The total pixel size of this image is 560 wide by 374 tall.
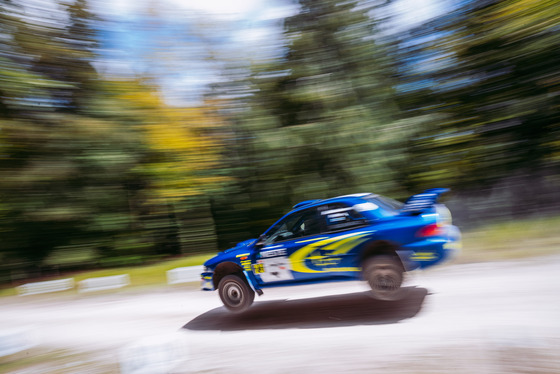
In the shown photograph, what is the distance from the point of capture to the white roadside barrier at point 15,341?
663 centimetres

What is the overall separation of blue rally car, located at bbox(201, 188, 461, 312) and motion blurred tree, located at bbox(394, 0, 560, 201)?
926cm

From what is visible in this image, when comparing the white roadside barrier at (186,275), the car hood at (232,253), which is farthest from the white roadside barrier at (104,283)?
the car hood at (232,253)

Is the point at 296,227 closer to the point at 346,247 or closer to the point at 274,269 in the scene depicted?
the point at 274,269

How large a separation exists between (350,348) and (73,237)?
16982 mm

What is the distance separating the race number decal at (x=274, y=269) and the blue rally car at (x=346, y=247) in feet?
0.05

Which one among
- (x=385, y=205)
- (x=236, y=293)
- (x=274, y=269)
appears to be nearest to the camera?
(x=385, y=205)

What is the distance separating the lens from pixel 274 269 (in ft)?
21.3

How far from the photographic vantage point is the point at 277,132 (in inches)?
664

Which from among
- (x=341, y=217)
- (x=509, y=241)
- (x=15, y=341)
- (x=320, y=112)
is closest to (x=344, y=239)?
(x=341, y=217)

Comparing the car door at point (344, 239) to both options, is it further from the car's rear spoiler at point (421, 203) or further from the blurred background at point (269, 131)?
the blurred background at point (269, 131)

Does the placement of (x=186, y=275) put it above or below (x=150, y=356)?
above

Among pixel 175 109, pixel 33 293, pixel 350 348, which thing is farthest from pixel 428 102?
pixel 33 293

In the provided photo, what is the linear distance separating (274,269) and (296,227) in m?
0.74

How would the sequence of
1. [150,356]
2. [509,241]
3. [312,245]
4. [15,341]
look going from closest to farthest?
[150,356] < [312,245] < [15,341] < [509,241]
